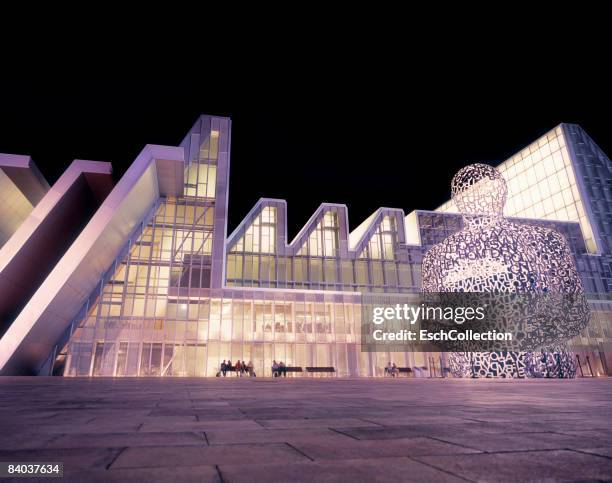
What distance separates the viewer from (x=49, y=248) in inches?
938

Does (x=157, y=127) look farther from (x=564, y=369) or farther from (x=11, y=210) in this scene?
(x=564, y=369)

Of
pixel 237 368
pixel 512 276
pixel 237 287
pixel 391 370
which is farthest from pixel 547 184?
pixel 237 368

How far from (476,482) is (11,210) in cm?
2927

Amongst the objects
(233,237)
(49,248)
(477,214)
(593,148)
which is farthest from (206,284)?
(593,148)

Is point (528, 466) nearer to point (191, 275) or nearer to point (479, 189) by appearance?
point (479, 189)

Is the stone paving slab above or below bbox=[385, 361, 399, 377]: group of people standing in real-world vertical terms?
above

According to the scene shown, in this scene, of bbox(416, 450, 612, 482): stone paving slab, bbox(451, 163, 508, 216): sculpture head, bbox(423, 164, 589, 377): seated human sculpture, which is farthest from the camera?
bbox(451, 163, 508, 216): sculpture head

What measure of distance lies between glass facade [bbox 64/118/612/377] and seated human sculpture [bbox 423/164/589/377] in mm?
15142

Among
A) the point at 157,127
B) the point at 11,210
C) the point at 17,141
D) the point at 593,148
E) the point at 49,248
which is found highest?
the point at 593,148

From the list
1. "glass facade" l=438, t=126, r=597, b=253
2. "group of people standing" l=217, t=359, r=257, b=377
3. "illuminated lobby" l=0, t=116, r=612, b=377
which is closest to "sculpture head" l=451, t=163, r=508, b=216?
"illuminated lobby" l=0, t=116, r=612, b=377

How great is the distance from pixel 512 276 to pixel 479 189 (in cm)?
404

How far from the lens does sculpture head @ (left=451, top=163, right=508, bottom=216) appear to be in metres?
16.2

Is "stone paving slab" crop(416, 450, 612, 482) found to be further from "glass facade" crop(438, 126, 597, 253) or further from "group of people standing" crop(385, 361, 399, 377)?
"glass facade" crop(438, 126, 597, 253)

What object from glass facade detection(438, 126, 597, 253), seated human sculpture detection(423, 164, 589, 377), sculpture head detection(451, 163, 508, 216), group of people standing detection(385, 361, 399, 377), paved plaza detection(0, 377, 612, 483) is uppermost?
glass facade detection(438, 126, 597, 253)
